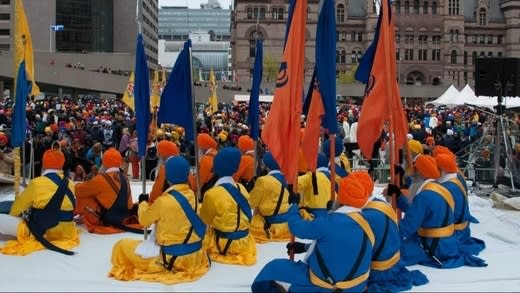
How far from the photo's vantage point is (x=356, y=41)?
284 feet

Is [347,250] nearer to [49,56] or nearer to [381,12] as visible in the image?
[381,12]

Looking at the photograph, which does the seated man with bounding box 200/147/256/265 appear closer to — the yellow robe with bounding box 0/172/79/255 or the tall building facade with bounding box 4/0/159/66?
the yellow robe with bounding box 0/172/79/255

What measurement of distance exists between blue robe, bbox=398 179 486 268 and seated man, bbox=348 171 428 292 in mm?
678

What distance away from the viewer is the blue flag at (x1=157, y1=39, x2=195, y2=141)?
24.3 feet

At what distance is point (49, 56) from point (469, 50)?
5790 cm

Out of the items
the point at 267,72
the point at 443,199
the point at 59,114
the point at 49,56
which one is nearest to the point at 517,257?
the point at 443,199

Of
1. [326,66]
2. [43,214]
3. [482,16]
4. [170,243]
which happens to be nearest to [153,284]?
[170,243]

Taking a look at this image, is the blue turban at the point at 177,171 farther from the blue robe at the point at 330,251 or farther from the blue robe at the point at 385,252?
the blue robe at the point at 385,252

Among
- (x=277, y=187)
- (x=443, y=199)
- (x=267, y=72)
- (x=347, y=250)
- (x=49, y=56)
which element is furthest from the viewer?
(x=267, y=72)

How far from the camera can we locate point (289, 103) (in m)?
6.44

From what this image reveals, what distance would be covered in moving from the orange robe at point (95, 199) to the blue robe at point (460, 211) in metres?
4.23

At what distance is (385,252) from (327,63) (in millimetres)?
2035

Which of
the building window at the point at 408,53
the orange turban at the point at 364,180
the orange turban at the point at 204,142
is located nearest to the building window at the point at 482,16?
the building window at the point at 408,53

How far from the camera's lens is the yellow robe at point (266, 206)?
7742 mm
